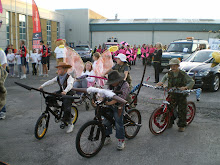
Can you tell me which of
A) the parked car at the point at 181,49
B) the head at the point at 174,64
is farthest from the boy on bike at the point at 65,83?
the parked car at the point at 181,49

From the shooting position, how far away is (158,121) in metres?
5.17

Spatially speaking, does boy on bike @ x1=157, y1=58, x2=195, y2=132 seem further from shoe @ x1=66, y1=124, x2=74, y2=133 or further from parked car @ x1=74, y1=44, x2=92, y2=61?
→ parked car @ x1=74, y1=44, x2=92, y2=61

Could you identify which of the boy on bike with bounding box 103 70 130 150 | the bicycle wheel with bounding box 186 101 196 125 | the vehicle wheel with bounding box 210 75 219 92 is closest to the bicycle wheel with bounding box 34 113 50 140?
the boy on bike with bounding box 103 70 130 150

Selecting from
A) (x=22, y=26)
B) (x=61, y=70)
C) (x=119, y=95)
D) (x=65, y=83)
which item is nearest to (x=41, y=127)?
(x=65, y=83)

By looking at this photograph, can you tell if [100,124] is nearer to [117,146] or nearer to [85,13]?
[117,146]

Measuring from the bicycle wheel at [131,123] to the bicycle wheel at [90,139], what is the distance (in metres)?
0.66

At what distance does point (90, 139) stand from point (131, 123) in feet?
3.36

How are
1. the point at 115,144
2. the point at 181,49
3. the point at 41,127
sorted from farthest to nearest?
the point at 181,49, the point at 41,127, the point at 115,144

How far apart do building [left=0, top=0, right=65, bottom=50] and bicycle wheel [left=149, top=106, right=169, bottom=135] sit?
19571 millimetres

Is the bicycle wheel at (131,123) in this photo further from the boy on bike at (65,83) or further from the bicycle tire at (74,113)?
the bicycle tire at (74,113)

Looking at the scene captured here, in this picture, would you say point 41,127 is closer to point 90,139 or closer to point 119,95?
point 90,139

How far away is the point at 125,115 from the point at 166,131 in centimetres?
142

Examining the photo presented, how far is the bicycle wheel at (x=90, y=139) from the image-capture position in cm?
393

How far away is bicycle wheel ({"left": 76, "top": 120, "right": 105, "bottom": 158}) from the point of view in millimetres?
3932
